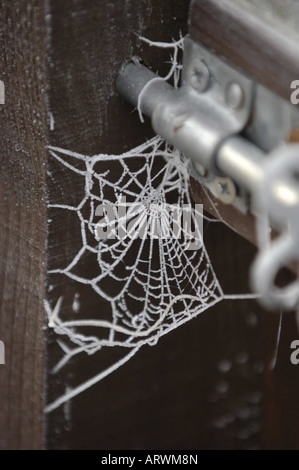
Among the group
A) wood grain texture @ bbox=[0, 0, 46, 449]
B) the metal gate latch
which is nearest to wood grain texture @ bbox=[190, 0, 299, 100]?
the metal gate latch

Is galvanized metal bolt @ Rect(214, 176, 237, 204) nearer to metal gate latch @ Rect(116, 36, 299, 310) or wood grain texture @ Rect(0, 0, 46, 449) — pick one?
metal gate latch @ Rect(116, 36, 299, 310)

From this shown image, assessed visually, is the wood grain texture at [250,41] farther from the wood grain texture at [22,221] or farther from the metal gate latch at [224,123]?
the wood grain texture at [22,221]

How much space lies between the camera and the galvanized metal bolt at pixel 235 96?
20.7 inches

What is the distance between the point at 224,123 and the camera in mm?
525

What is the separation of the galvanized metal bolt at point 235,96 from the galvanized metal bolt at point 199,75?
0.02 metres

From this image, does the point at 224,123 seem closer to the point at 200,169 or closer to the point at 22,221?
the point at 200,169

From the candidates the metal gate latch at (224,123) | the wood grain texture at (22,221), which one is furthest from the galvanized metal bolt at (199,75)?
the wood grain texture at (22,221)

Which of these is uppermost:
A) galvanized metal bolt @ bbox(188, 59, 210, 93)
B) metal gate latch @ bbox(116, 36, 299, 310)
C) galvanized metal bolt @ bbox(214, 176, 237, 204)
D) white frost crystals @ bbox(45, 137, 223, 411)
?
galvanized metal bolt @ bbox(188, 59, 210, 93)

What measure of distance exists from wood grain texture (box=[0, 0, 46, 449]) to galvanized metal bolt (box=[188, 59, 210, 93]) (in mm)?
104

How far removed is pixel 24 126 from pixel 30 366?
0.65 ft

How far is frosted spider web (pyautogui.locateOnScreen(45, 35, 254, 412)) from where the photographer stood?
607mm

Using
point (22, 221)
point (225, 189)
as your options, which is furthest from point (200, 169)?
point (22, 221)
